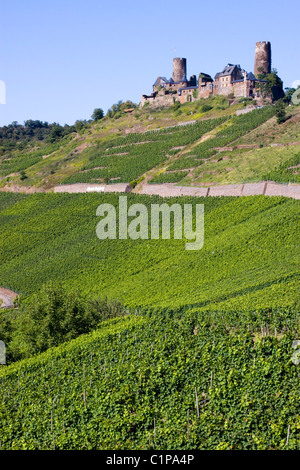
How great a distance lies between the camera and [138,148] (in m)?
92.3

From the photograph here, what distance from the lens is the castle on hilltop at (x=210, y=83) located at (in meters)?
98.9

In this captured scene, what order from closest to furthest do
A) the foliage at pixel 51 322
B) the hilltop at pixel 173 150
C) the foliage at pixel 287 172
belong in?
the foliage at pixel 51 322
the foliage at pixel 287 172
the hilltop at pixel 173 150

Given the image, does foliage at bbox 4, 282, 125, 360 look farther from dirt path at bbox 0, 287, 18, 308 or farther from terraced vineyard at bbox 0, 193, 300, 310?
dirt path at bbox 0, 287, 18, 308

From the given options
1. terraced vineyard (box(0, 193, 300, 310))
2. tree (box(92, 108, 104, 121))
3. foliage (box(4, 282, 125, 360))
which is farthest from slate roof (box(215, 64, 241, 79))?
foliage (box(4, 282, 125, 360))

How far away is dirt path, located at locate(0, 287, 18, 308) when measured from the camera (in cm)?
5538
